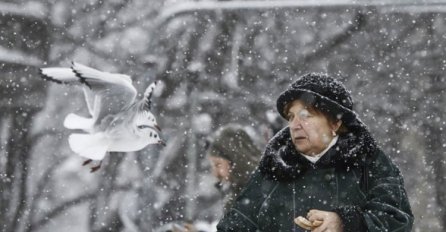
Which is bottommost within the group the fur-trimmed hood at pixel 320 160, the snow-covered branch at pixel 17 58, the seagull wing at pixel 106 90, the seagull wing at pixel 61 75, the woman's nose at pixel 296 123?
the snow-covered branch at pixel 17 58

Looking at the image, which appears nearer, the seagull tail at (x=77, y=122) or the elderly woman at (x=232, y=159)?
the elderly woman at (x=232, y=159)

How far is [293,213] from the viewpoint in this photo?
7.20ft

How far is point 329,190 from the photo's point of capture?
2168mm

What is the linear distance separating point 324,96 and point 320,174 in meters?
0.20

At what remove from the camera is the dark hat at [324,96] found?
220 cm

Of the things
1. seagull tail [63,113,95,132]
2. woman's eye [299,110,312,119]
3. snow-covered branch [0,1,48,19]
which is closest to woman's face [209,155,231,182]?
seagull tail [63,113,95,132]

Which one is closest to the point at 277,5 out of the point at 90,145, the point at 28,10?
the point at 28,10

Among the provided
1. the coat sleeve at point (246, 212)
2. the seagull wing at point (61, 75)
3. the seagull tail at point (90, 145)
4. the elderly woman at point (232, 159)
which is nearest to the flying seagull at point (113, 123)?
the seagull tail at point (90, 145)

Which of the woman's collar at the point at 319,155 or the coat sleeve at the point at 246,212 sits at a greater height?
the woman's collar at the point at 319,155

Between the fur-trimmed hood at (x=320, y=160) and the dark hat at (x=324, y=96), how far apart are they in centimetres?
6

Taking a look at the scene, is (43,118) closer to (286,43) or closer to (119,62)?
(119,62)

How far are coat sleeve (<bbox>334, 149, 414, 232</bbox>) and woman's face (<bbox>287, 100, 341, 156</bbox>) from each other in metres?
0.15

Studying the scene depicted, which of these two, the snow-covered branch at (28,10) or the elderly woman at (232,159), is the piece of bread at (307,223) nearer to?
the elderly woman at (232,159)

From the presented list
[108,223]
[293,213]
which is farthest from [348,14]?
[293,213]
